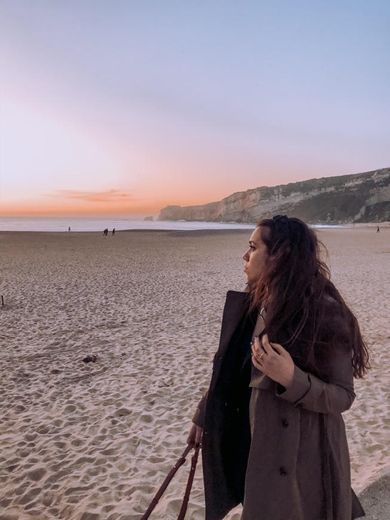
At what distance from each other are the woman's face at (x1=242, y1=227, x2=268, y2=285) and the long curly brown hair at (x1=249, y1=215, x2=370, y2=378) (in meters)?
0.04

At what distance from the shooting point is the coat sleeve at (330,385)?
1719mm

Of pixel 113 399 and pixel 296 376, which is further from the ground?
pixel 296 376

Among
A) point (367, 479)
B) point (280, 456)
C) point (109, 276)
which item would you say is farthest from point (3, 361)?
point (109, 276)

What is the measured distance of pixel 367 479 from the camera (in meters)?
3.76

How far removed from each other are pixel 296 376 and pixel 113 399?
4930 mm

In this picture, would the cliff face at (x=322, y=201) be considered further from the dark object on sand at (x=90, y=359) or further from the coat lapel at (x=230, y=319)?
the coat lapel at (x=230, y=319)

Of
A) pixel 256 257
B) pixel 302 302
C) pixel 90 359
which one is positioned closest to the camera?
pixel 302 302

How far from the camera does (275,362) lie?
66.9 inches

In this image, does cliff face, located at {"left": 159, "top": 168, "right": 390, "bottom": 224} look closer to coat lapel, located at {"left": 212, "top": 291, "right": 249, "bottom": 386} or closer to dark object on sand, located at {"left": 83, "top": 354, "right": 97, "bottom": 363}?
dark object on sand, located at {"left": 83, "top": 354, "right": 97, "bottom": 363}

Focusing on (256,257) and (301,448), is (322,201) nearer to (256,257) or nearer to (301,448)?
(256,257)

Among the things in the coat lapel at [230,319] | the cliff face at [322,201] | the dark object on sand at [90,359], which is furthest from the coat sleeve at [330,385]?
the cliff face at [322,201]

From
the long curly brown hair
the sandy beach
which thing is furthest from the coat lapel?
the sandy beach

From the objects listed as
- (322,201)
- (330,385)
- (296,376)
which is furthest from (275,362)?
(322,201)

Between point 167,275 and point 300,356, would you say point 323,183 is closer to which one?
point 167,275
